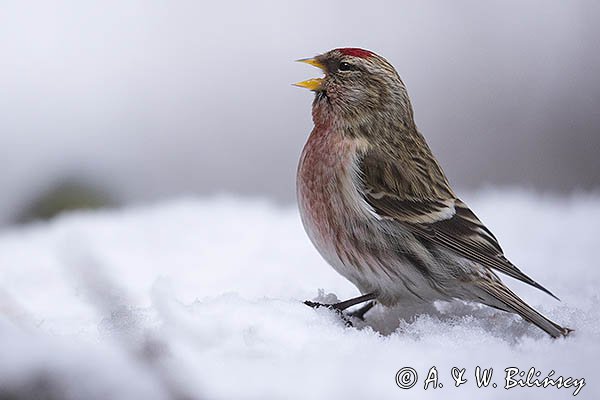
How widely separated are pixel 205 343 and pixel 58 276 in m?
0.76

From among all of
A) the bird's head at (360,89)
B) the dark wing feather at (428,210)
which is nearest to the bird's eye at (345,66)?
the bird's head at (360,89)

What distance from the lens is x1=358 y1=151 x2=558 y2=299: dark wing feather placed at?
1139 millimetres

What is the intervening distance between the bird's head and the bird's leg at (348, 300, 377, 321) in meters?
0.27

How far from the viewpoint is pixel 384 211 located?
1166 millimetres

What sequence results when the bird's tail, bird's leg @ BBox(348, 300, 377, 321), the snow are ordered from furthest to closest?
bird's leg @ BBox(348, 300, 377, 321), the bird's tail, the snow

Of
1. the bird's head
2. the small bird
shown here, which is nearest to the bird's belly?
the small bird

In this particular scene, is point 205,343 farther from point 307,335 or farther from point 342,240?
point 342,240

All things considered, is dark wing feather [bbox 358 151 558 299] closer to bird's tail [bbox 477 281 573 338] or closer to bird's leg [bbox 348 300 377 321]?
bird's tail [bbox 477 281 573 338]

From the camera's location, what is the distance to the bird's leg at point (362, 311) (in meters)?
1.19

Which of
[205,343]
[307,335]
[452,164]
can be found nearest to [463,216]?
[307,335]

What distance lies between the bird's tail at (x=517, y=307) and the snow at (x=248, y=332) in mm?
23

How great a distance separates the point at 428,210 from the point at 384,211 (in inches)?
2.6

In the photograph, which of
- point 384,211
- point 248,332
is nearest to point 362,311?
point 384,211

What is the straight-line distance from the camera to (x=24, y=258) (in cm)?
176
